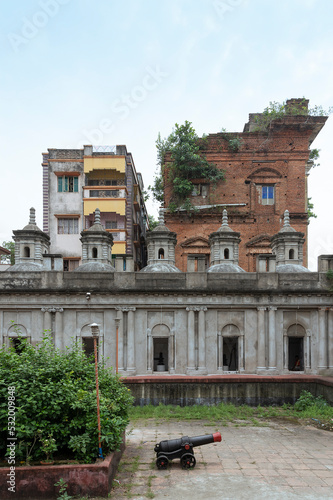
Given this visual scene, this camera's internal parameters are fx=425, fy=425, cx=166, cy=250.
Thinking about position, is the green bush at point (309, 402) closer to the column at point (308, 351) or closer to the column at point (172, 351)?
the column at point (308, 351)

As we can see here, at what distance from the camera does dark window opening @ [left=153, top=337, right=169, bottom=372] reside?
20.9 m

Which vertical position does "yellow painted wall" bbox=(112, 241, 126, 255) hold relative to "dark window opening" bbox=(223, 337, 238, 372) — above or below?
above

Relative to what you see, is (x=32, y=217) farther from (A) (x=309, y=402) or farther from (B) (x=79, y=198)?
(A) (x=309, y=402)

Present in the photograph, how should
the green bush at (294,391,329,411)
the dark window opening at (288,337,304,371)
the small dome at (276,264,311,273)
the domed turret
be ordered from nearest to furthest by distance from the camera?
the green bush at (294,391,329,411) < the dark window opening at (288,337,304,371) < the small dome at (276,264,311,273) < the domed turret

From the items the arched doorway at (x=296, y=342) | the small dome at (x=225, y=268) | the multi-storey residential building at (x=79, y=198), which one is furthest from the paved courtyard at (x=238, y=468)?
the multi-storey residential building at (x=79, y=198)

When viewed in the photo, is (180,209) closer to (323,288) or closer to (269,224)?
(269,224)

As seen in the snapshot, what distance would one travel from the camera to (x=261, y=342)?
20078 millimetres

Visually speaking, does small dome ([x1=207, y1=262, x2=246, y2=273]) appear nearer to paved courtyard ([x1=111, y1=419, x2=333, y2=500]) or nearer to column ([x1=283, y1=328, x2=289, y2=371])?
column ([x1=283, y1=328, x2=289, y2=371])

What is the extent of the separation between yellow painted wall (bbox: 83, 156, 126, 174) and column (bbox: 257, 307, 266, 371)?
17259 millimetres

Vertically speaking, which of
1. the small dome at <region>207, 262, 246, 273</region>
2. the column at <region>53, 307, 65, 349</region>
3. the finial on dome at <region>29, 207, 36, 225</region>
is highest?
the finial on dome at <region>29, 207, 36, 225</region>

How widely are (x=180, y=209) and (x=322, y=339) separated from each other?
46.8ft

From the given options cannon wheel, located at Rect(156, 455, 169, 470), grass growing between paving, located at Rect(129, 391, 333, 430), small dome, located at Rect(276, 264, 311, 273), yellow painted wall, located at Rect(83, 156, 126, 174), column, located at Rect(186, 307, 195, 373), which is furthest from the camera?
yellow painted wall, located at Rect(83, 156, 126, 174)

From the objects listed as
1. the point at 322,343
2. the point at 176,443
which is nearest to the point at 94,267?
the point at 322,343

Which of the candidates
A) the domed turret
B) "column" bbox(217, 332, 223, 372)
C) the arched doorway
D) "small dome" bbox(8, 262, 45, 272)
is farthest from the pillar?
"small dome" bbox(8, 262, 45, 272)
